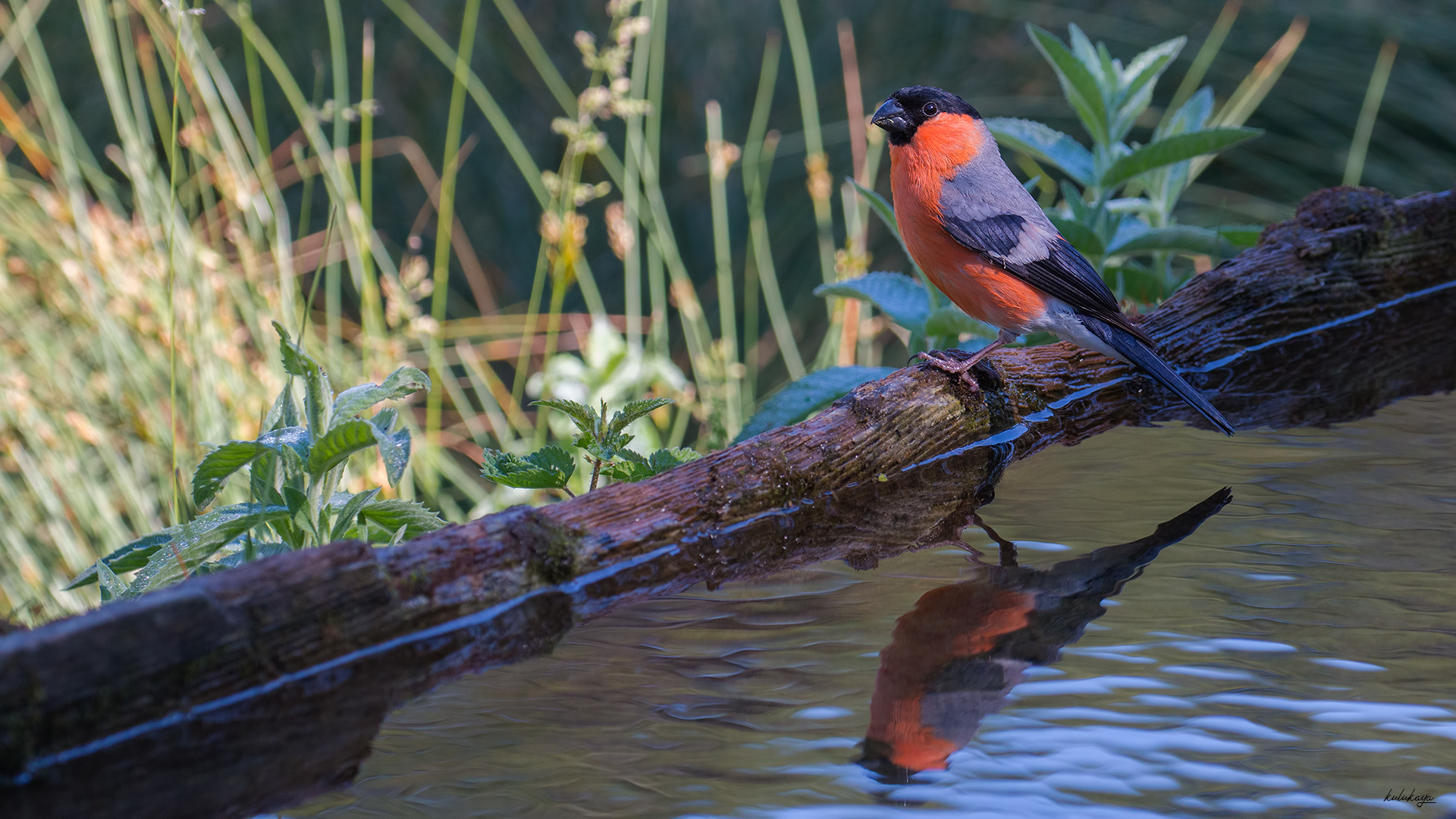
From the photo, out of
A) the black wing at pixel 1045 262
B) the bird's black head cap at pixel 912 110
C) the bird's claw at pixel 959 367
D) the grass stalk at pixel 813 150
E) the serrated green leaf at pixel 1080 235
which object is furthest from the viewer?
the grass stalk at pixel 813 150

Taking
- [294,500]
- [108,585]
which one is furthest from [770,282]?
[108,585]

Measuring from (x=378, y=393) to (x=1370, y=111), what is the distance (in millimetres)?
4060

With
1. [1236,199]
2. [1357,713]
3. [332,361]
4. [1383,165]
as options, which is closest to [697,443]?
[332,361]

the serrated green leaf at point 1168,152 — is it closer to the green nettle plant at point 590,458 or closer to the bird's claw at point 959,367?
the bird's claw at point 959,367

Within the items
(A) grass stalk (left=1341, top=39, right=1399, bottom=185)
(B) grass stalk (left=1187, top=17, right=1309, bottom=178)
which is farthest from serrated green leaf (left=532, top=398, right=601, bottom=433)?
(A) grass stalk (left=1341, top=39, right=1399, bottom=185)

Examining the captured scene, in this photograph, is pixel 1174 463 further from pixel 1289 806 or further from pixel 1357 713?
A: pixel 1289 806

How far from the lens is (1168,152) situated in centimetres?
233

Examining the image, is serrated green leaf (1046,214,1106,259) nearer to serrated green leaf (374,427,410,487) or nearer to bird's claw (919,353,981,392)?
bird's claw (919,353,981,392)

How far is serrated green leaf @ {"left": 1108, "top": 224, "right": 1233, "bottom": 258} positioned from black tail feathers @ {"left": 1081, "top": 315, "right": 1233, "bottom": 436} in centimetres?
46

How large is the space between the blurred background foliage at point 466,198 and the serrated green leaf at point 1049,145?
0.63 m

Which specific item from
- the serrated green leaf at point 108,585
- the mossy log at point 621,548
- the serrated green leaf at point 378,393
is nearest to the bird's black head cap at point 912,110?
the mossy log at point 621,548

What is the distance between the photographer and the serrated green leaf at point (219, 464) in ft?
4.65

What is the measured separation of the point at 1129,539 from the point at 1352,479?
438 mm

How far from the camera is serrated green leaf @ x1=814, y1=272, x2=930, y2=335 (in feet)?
7.38
